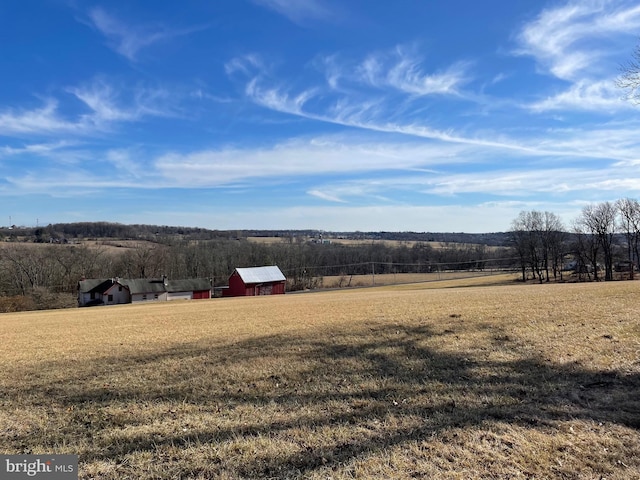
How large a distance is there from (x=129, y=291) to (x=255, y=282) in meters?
23.1

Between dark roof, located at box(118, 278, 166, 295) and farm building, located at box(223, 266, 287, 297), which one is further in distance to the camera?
farm building, located at box(223, 266, 287, 297)

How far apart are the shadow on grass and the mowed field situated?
3 cm

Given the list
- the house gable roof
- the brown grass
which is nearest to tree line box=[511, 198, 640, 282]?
the brown grass

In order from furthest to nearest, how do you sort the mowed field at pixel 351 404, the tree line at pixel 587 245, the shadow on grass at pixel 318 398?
1. the tree line at pixel 587 245
2. the shadow on grass at pixel 318 398
3. the mowed field at pixel 351 404

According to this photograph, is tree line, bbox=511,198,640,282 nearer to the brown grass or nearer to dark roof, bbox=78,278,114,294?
the brown grass

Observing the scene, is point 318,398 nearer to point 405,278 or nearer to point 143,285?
point 143,285

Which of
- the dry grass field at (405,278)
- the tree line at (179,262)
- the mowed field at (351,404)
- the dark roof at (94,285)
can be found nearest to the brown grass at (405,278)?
the dry grass field at (405,278)

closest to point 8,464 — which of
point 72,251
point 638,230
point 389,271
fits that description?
point 638,230

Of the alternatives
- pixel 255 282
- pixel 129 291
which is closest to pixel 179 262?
pixel 129 291

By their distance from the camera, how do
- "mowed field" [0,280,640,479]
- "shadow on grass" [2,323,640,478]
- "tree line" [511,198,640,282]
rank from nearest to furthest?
"mowed field" [0,280,640,479] → "shadow on grass" [2,323,640,478] → "tree line" [511,198,640,282]

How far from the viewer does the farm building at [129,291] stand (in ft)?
249

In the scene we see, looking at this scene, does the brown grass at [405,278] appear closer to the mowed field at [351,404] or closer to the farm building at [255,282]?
the farm building at [255,282]

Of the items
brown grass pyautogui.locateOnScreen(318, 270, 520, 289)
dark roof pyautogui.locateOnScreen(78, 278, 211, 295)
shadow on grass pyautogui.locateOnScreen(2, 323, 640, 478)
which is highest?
shadow on grass pyautogui.locateOnScreen(2, 323, 640, 478)

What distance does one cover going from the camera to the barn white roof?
79062mm
